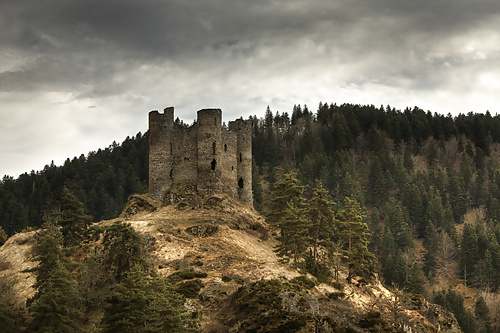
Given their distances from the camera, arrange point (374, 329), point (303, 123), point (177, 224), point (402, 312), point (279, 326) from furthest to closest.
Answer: point (303, 123) < point (177, 224) < point (402, 312) < point (374, 329) < point (279, 326)

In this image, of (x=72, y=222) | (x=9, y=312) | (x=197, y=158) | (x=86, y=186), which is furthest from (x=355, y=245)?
(x=86, y=186)

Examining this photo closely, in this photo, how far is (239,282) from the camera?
4341 centimetres

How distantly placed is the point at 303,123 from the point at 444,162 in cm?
5162

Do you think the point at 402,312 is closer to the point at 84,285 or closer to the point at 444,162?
the point at 84,285

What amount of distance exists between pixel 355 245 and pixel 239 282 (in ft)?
62.8

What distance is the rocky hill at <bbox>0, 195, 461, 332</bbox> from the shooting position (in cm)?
3772

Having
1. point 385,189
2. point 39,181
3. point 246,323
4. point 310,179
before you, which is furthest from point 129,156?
point 246,323

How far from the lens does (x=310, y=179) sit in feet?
433

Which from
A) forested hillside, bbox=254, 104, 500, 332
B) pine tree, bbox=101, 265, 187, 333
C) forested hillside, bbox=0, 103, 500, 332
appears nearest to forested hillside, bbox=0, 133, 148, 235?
forested hillside, bbox=0, 103, 500, 332

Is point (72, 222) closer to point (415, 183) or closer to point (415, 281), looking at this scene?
point (415, 281)

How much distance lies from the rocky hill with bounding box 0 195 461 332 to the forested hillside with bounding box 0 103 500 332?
2104 centimetres

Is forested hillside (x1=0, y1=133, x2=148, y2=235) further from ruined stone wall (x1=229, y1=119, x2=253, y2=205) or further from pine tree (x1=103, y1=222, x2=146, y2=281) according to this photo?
pine tree (x1=103, y1=222, x2=146, y2=281)

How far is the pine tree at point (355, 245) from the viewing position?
55312mm

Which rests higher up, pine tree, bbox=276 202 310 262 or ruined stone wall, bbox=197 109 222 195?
ruined stone wall, bbox=197 109 222 195
